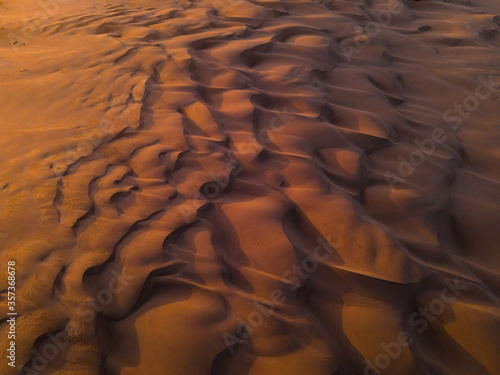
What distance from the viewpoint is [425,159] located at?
2.11m

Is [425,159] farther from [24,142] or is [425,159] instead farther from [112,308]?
[24,142]

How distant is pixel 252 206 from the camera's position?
175cm

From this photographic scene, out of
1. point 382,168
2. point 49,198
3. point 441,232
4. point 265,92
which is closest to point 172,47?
point 265,92

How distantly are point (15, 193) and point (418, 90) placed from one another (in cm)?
302

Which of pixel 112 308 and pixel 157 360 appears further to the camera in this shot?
pixel 112 308

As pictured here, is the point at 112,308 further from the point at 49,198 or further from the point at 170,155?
the point at 170,155

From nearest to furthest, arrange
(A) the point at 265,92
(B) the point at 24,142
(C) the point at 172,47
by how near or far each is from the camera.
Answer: (B) the point at 24,142 < (A) the point at 265,92 < (C) the point at 172,47

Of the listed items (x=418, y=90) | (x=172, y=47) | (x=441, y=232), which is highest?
(x=172, y=47)

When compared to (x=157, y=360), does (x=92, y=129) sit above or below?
above

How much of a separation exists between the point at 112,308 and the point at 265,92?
5.97 ft

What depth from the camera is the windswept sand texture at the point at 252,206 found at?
4.26 ft

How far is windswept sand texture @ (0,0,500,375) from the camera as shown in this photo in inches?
51.1

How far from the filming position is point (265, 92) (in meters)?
2.52

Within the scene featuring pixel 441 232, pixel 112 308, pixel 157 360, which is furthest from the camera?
pixel 441 232
